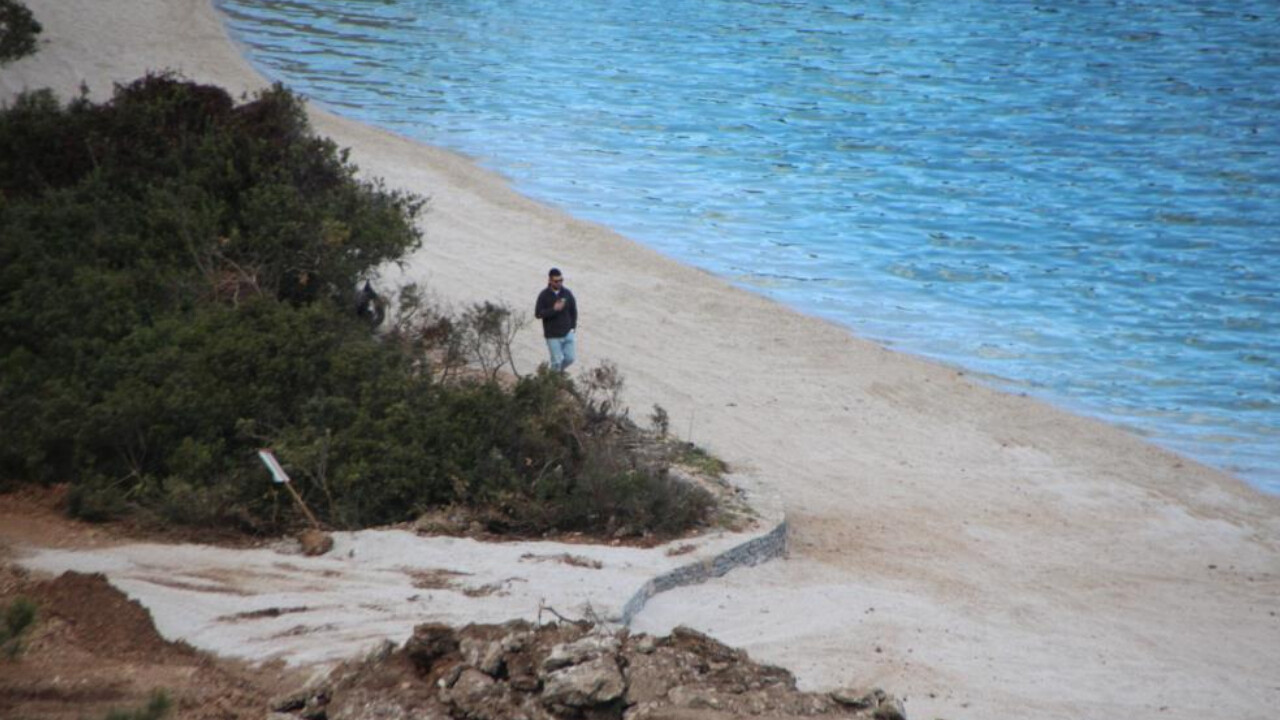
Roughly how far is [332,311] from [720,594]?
17.4ft

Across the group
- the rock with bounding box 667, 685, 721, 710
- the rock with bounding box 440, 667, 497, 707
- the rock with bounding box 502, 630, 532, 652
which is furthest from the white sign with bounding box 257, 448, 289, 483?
the rock with bounding box 667, 685, 721, 710

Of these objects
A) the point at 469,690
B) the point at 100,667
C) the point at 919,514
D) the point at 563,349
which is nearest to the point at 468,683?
the point at 469,690

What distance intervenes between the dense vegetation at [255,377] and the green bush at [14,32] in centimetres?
667

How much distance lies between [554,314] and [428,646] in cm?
919

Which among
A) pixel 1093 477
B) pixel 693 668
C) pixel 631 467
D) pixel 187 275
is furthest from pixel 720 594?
pixel 1093 477

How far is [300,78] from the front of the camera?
132ft

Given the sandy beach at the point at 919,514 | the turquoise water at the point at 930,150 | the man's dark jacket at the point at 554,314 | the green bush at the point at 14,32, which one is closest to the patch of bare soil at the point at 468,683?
the sandy beach at the point at 919,514

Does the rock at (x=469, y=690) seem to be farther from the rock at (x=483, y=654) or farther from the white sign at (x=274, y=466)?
the white sign at (x=274, y=466)

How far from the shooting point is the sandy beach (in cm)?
1188

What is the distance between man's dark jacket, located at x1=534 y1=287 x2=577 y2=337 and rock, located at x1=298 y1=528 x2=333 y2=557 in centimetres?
579

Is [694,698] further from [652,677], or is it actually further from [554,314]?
[554,314]

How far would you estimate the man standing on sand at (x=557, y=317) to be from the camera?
1730 centimetres

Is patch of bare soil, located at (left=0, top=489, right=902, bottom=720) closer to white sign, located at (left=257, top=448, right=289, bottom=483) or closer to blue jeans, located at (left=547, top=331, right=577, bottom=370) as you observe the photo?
white sign, located at (left=257, top=448, right=289, bottom=483)

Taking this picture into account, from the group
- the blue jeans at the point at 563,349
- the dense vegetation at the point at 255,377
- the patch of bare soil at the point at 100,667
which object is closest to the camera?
the patch of bare soil at the point at 100,667
